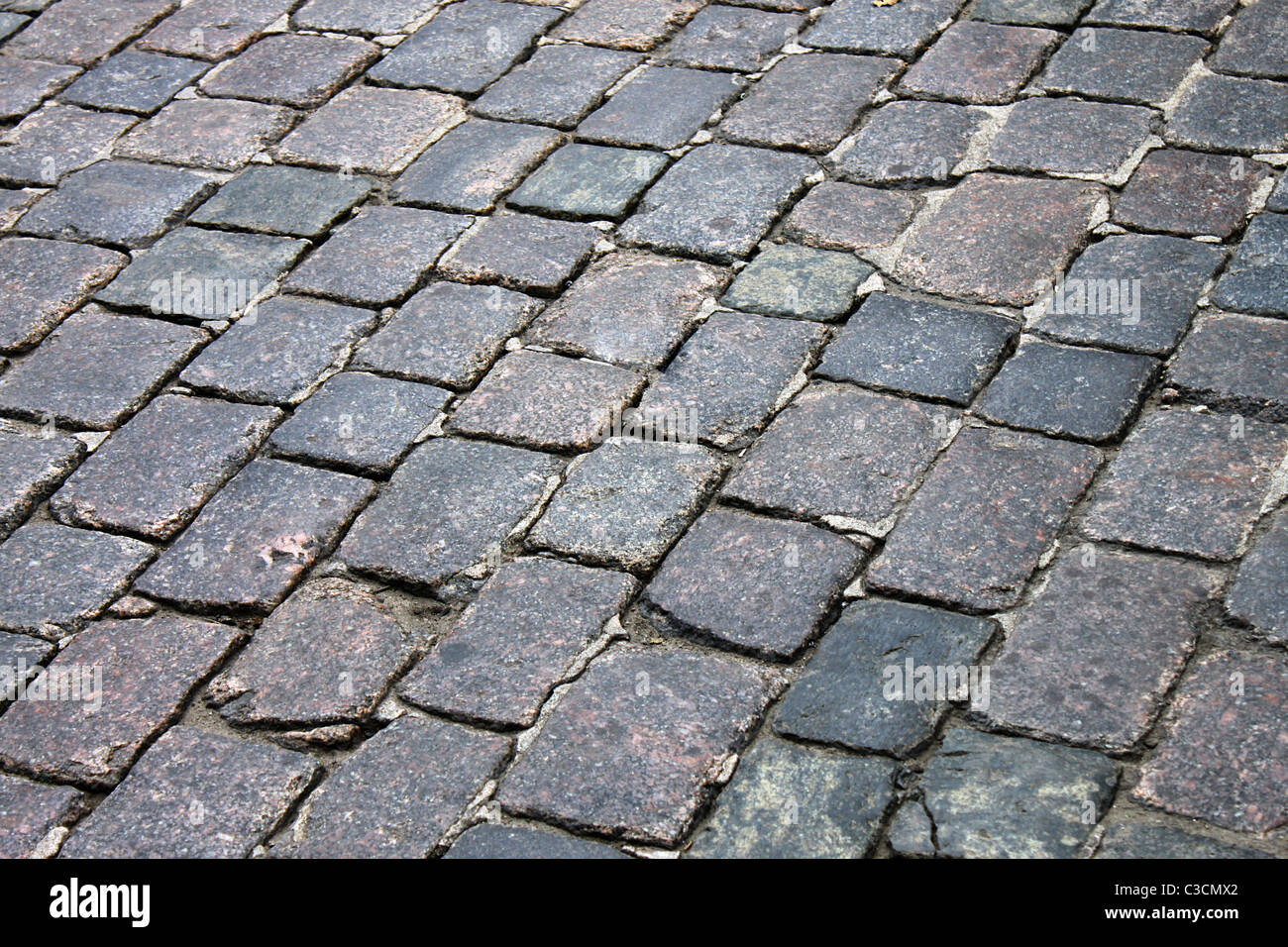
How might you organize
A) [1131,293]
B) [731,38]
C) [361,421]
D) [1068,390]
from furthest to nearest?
[731,38], [1131,293], [361,421], [1068,390]

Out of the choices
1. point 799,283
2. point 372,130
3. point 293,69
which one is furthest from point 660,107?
point 293,69

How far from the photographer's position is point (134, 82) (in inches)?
183

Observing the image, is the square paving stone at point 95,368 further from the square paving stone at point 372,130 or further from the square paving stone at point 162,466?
the square paving stone at point 372,130

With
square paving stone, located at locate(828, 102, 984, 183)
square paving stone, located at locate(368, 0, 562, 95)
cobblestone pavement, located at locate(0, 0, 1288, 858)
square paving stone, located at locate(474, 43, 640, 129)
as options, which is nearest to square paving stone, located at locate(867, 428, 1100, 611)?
cobblestone pavement, located at locate(0, 0, 1288, 858)

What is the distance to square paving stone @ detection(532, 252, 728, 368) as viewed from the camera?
3.42 m

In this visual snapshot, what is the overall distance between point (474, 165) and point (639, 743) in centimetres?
220

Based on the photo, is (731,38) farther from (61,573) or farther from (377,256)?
(61,573)

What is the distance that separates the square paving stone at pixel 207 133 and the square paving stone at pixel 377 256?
0.59 metres

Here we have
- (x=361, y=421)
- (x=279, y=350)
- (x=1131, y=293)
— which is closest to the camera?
(x=361, y=421)

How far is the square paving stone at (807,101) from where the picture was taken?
4.09 meters

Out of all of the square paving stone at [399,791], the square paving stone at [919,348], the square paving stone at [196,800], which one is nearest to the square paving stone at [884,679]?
the square paving stone at [399,791]

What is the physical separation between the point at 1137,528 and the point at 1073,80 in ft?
6.42
